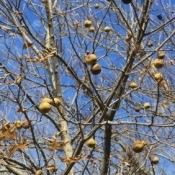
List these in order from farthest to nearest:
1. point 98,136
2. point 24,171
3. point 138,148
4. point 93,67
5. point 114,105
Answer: point 98,136 < point 24,171 < point 114,105 < point 138,148 < point 93,67

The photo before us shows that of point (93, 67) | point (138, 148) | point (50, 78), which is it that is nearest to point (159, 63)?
point (93, 67)

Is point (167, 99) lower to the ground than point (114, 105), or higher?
higher

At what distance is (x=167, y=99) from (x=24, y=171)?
2587 mm

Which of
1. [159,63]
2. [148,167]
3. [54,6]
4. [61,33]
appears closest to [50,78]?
[61,33]

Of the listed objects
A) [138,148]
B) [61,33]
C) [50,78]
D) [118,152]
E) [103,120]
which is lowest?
[138,148]

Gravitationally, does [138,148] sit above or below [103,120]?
below

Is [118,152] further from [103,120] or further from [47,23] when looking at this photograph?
[103,120]

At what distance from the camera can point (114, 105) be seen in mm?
3459

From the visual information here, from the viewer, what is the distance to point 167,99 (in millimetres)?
5504

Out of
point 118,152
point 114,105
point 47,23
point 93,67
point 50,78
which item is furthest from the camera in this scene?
point 118,152

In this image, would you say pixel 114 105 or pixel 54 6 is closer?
pixel 114 105

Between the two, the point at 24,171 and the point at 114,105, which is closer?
the point at 114,105

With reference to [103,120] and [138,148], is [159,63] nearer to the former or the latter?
[138,148]

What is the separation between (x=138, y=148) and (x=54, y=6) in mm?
3629
